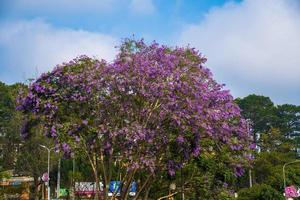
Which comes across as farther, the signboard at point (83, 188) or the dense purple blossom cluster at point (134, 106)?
the signboard at point (83, 188)

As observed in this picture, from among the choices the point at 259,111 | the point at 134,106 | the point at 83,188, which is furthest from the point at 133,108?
the point at 259,111

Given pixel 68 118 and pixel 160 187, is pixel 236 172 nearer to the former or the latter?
pixel 160 187

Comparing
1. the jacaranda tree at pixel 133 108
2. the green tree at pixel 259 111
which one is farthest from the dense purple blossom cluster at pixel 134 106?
the green tree at pixel 259 111

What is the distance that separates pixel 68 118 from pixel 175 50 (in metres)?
5.07

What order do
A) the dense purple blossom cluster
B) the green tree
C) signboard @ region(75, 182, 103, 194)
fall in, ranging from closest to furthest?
1. the dense purple blossom cluster
2. signboard @ region(75, 182, 103, 194)
3. the green tree

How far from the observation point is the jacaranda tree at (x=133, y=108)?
57.2ft

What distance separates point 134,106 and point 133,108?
0.29ft

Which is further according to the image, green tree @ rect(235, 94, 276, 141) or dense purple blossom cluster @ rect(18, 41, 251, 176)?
green tree @ rect(235, 94, 276, 141)

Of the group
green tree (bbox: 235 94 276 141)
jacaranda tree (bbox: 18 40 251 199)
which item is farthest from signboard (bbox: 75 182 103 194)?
green tree (bbox: 235 94 276 141)

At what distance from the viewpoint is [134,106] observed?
1797 cm

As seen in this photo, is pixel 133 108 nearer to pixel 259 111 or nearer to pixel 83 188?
pixel 83 188

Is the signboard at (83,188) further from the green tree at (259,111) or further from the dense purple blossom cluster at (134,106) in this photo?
the green tree at (259,111)

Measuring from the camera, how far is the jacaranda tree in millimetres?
17422

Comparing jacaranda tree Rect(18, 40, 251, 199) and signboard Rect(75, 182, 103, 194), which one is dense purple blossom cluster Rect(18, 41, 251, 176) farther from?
signboard Rect(75, 182, 103, 194)
